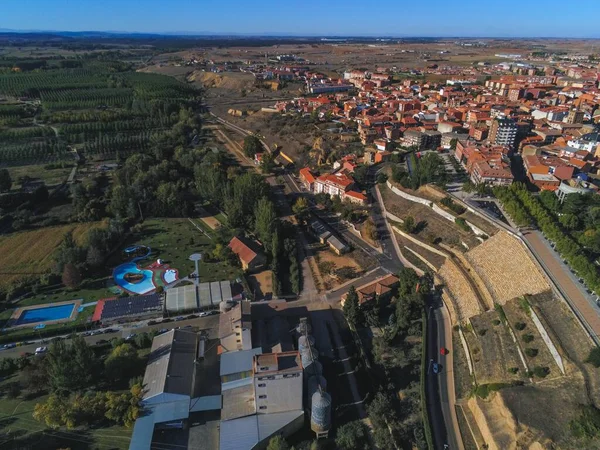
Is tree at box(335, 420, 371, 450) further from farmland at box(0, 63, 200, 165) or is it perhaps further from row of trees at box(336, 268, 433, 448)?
farmland at box(0, 63, 200, 165)

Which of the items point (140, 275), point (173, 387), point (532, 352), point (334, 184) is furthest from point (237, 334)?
point (334, 184)

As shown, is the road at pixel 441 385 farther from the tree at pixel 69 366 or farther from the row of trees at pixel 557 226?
the tree at pixel 69 366

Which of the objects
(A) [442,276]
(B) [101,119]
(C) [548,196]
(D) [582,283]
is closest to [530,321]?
(D) [582,283]

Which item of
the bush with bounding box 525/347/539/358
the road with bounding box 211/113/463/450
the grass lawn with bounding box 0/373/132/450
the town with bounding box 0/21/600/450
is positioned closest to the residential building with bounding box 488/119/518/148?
the town with bounding box 0/21/600/450

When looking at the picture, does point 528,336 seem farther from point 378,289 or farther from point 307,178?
point 307,178

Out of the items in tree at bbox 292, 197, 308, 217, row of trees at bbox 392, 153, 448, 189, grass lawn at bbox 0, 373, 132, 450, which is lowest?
grass lawn at bbox 0, 373, 132, 450

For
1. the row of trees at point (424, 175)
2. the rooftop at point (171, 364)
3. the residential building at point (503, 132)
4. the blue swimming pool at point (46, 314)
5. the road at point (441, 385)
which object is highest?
the residential building at point (503, 132)

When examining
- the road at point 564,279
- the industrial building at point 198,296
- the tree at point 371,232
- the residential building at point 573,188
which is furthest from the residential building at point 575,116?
the industrial building at point 198,296
